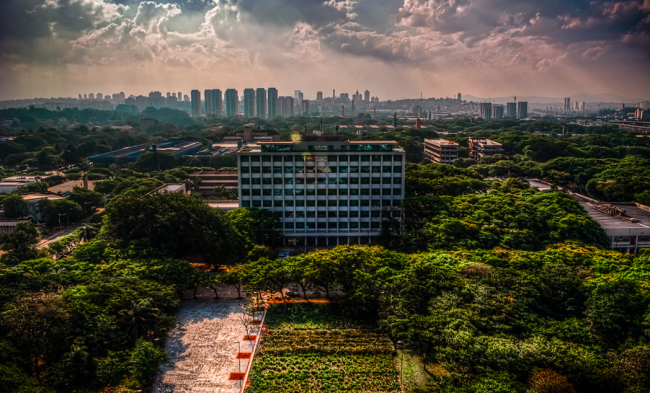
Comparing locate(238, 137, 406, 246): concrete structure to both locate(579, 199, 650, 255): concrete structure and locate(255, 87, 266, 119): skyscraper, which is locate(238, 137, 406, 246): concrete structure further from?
locate(255, 87, 266, 119): skyscraper

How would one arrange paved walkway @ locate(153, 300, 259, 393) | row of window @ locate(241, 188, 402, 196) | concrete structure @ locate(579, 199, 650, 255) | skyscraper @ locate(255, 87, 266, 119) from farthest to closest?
skyscraper @ locate(255, 87, 266, 119)
row of window @ locate(241, 188, 402, 196)
concrete structure @ locate(579, 199, 650, 255)
paved walkway @ locate(153, 300, 259, 393)

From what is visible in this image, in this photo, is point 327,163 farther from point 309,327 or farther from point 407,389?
point 407,389

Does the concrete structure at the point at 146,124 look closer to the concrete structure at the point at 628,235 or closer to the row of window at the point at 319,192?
the row of window at the point at 319,192

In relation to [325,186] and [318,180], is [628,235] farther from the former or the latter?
[318,180]

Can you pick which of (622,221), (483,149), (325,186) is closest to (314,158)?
(325,186)

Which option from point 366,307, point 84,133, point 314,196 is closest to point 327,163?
point 314,196

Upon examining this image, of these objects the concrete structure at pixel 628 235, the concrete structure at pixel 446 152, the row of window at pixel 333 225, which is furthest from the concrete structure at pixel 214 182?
the concrete structure at pixel 628 235

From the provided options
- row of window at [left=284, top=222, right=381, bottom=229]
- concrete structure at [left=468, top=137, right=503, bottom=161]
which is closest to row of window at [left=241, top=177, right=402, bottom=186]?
row of window at [left=284, top=222, right=381, bottom=229]

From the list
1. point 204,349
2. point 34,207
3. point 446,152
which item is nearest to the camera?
point 204,349
